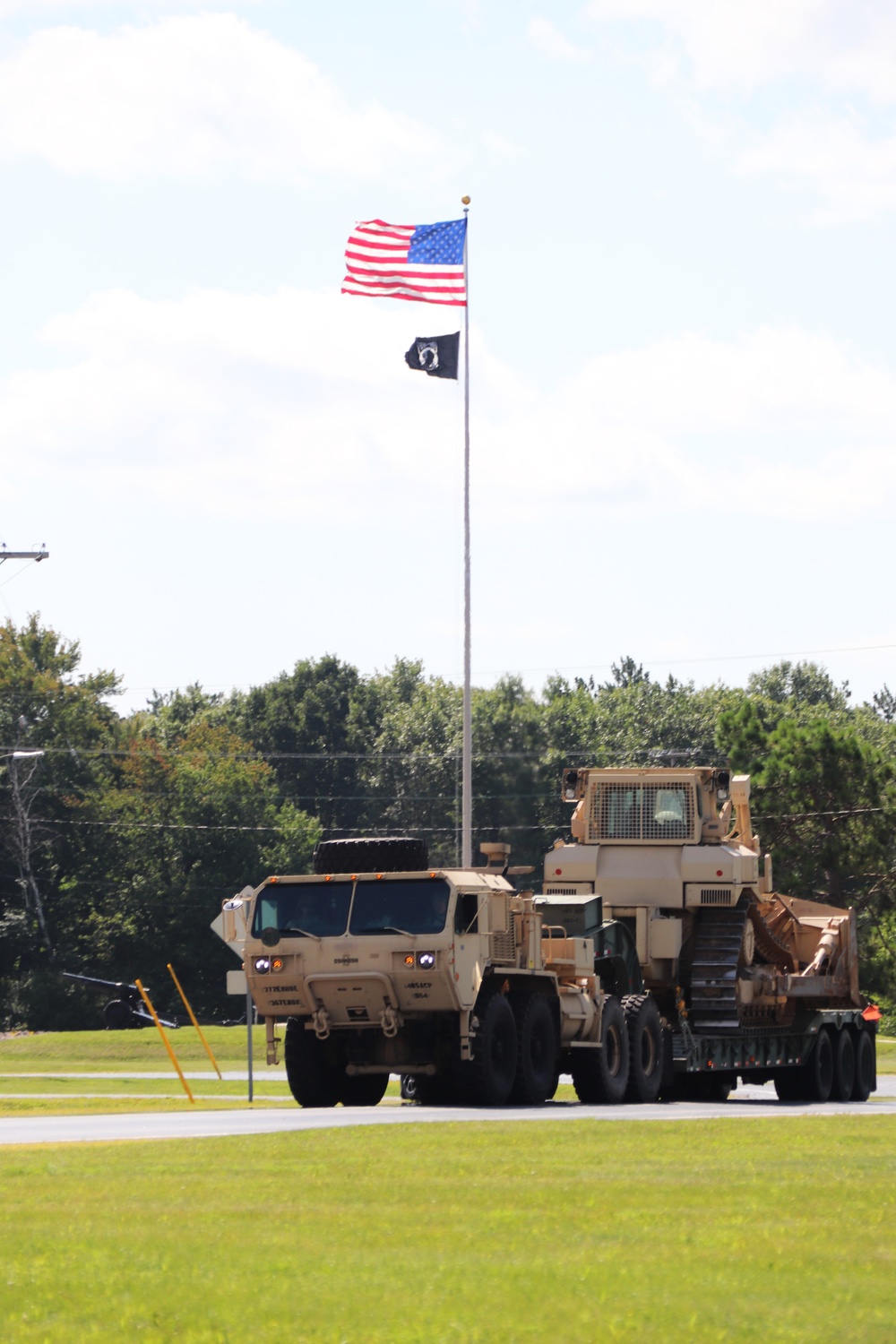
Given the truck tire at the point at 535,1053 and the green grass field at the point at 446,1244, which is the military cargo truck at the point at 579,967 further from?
the green grass field at the point at 446,1244

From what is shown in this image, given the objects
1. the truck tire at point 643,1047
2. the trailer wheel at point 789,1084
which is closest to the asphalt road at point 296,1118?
the truck tire at point 643,1047

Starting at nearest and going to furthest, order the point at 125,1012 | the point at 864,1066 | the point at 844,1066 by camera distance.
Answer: the point at 844,1066, the point at 864,1066, the point at 125,1012

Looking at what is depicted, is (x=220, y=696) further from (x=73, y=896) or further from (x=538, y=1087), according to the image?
(x=538, y=1087)

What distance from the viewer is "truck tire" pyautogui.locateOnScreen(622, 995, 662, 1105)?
24625mm

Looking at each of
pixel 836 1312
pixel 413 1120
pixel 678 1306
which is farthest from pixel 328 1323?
pixel 413 1120

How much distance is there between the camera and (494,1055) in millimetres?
22375

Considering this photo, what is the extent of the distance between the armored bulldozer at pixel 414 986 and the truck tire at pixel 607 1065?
0.02m

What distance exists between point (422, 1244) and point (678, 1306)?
190 centimetres

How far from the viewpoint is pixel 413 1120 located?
62.3ft

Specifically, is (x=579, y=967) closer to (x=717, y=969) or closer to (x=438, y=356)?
(x=717, y=969)

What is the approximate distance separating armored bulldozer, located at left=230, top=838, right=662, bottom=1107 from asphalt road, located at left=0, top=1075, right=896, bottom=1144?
51cm

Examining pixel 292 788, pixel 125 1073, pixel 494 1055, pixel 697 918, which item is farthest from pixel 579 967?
pixel 292 788

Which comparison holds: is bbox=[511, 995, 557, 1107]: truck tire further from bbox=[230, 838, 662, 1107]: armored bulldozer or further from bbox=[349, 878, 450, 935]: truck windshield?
bbox=[349, 878, 450, 935]: truck windshield

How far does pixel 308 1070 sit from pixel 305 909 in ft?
6.75
